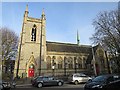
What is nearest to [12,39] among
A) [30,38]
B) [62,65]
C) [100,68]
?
[30,38]

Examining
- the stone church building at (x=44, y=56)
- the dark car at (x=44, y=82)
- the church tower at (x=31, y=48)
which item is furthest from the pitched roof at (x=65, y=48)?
the dark car at (x=44, y=82)

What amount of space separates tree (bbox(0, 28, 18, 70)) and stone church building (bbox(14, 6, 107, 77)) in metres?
3.06

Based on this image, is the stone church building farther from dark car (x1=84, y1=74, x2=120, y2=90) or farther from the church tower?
dark car (x1=84, y1=74, x2=120, y2=90)

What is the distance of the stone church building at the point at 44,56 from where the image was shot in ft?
141

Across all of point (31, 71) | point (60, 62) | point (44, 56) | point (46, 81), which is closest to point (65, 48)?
point (60, 62)

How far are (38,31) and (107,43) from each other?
21900 millimetres

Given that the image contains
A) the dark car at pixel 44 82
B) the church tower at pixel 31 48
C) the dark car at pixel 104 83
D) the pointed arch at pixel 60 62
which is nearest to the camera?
the dark car at pixel 104 83

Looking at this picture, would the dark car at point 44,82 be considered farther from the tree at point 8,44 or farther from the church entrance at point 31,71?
the church entrance at point 31,71

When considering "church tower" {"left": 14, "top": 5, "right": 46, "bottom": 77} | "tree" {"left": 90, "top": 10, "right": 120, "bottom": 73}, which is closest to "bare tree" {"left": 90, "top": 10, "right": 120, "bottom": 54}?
"tree" {"left": 90, "top": 10, "right": 120, "bottom": 73}

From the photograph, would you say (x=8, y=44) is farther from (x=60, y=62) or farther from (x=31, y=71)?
(x=60, y=62)

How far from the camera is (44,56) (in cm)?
4438

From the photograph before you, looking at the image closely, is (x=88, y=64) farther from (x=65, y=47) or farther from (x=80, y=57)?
(x=65, y=47)

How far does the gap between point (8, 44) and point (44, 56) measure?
433 inches

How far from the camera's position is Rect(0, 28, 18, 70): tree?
36.2 metres
